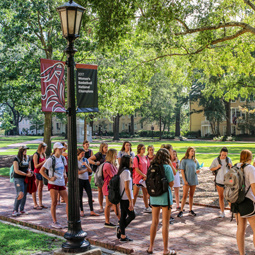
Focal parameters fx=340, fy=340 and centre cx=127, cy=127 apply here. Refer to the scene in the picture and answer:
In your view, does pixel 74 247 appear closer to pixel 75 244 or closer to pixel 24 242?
pixel 75 244

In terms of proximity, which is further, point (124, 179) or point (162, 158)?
point (124, 179)

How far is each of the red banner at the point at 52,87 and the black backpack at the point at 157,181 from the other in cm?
200

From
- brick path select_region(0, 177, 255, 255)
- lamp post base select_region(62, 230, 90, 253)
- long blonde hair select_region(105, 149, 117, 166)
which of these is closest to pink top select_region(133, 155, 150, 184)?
brick path select_region(0, 177, 255, 255)

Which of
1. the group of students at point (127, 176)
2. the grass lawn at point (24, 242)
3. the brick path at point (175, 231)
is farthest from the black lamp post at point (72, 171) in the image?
the group of students at point (127, 176)

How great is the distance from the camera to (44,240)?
667cm

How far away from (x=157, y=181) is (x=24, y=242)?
9.43ft

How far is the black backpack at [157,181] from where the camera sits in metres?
5.68

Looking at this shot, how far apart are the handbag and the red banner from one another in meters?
3.49

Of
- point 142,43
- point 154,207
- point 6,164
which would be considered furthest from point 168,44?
point 6,164

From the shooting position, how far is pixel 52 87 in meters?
6.35

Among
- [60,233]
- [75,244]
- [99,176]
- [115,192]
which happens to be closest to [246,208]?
[115,192]

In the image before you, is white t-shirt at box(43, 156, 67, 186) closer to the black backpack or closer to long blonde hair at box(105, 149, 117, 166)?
long blonde hair at box(105, 149, 117, 166)

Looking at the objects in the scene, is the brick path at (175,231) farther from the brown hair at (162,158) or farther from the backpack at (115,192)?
the brown hair at (162,158)

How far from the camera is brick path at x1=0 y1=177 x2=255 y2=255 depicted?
6.23 m
